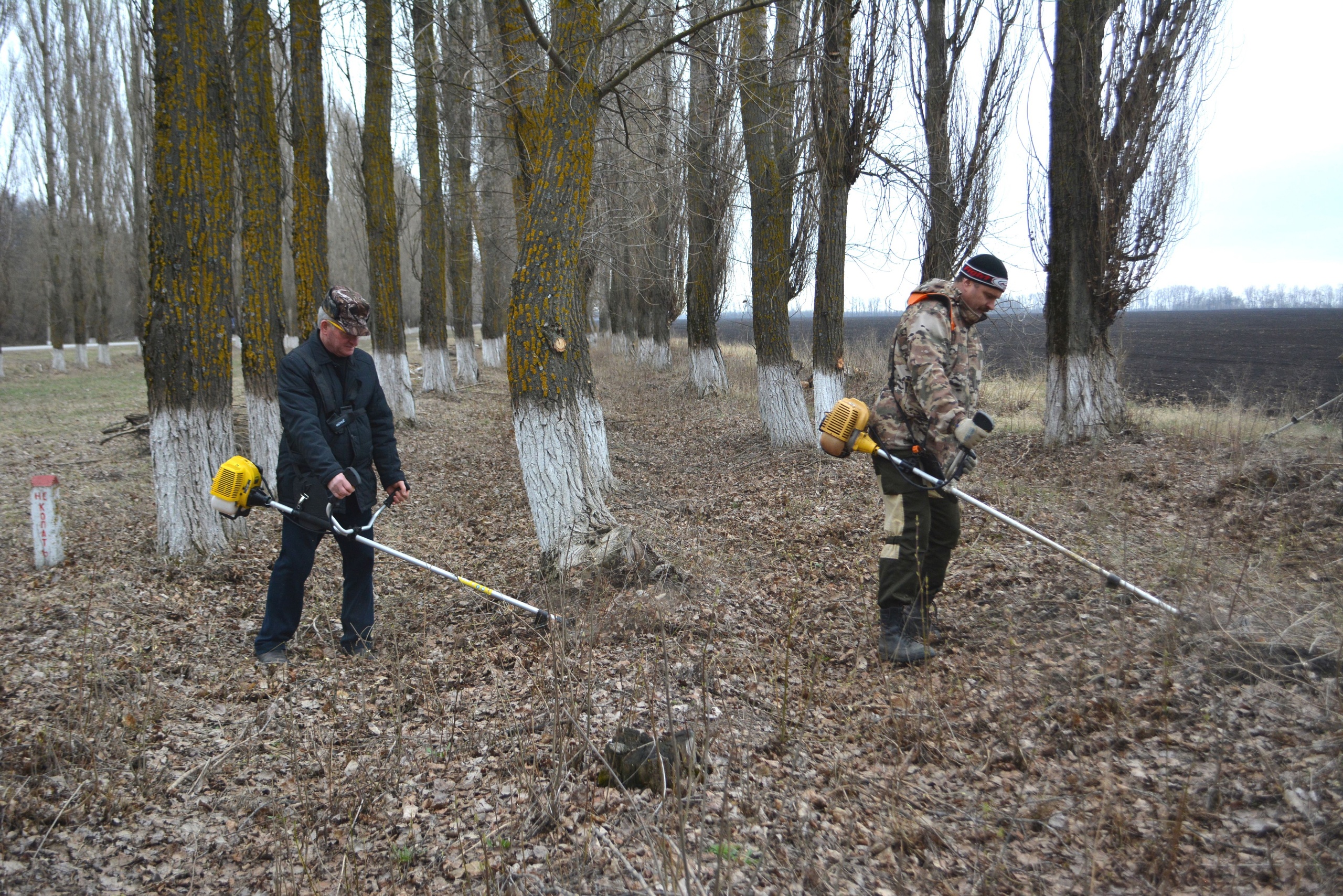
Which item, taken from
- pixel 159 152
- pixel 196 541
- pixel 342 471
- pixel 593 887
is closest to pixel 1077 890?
pixel 593 887

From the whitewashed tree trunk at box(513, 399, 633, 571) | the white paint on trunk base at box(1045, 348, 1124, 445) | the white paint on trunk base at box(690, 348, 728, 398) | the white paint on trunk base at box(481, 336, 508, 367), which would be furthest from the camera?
the white paint on trunk base at box(481, 336, 508, 367)

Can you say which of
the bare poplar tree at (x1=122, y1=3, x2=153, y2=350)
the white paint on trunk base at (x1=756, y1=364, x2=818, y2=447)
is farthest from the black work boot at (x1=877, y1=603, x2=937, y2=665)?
the bare poplar tree at (x1=122, y1=3, x2=153, y2=350)

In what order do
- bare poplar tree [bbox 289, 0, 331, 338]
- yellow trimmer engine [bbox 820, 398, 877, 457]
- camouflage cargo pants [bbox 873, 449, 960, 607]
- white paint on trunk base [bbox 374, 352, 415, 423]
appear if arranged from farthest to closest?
white paint on trunk base [bbox 374, 352, 415, 423]
bare poplar tree [bbox 289, 0, 331, 338]
yellow trimmer engine [bbox 820, 398, 877, 457]
camouflage cargo pants [bbox 873, 449, 960, 607]

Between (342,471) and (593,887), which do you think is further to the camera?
(342,471)

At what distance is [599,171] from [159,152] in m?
6.30

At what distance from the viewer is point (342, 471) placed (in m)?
4.40

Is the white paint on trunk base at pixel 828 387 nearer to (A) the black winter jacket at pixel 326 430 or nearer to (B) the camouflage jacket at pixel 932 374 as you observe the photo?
(B) the camouflage jacket at pixel 932 374

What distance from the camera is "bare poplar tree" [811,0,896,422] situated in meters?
9.14

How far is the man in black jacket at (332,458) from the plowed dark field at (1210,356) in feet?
28.2

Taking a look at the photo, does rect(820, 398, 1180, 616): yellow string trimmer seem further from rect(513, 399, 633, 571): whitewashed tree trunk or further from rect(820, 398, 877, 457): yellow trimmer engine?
rect(513, 399, 633, 571): whitewashed tree trunk

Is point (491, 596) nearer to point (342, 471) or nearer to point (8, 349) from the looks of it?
point (342, 471)

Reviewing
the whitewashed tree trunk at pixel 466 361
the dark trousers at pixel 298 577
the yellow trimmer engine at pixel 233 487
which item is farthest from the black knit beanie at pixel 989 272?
the whitewashed tree trunk at pixel 466 361

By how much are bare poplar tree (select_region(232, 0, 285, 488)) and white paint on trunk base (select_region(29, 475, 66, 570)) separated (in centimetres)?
191

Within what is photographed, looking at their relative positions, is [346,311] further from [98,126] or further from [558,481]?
[98,126]
